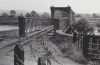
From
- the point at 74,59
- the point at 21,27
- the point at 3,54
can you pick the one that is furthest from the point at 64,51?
the point at 21,27

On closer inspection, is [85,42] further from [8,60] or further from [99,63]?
[8,60]

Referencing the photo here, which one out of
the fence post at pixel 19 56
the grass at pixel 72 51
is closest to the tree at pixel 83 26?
the grass at pixel 72 51

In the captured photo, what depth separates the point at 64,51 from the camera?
9219mm

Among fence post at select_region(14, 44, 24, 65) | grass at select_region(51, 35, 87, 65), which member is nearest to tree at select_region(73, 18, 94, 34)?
grass at select_region(51, 35, 87, 65)

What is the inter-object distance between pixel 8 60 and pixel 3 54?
3.39ft

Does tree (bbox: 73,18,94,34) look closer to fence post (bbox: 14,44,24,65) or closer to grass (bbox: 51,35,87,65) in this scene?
grass (bbox: 51,35,87,65)

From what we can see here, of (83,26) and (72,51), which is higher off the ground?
(72,51)

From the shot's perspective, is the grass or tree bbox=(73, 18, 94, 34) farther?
tree bbox=(73, 18, 94, 34)

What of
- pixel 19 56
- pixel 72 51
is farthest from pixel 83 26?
pixel 19 56

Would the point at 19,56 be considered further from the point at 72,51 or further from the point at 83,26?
the point at 83,26

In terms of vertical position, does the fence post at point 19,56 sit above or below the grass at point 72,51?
above

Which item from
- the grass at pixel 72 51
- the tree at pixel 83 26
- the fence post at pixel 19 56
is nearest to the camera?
the fence post at pixel 19 56

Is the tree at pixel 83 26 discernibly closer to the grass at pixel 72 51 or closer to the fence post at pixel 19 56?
the grass at pixel 72 51

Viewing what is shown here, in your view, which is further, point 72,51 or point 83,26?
point 83,26
